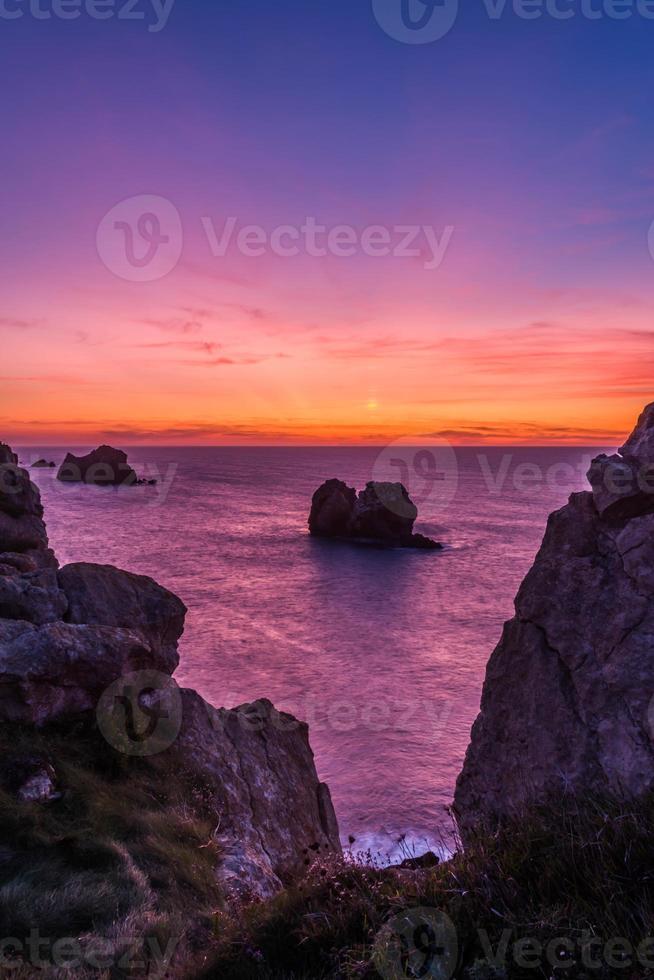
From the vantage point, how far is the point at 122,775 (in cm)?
999

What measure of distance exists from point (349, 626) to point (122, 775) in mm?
37513

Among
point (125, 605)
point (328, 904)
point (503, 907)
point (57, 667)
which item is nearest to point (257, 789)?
point (57, 667)

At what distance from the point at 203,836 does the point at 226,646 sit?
31.1 metres

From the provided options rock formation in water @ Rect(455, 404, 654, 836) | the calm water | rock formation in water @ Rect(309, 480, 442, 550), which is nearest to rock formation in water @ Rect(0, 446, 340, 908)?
rock formation in water @ Rect(455, 404, 654, 836)

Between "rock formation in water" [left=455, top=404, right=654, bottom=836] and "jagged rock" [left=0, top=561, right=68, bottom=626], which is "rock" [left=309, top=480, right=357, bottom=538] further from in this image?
"rock formation in water" [left=455, top=404, right=654, bottom=836]

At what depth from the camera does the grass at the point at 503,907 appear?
146 inches

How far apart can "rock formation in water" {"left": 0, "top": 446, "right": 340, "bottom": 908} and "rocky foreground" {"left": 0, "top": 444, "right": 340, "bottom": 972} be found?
0.03m

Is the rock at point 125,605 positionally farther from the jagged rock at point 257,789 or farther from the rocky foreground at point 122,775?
the jagged rock at point 257,789

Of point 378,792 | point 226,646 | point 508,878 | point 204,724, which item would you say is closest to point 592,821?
point 508,878

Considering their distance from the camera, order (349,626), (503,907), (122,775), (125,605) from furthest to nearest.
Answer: (349,626) < (125,605) < (122,775) < (503,907)

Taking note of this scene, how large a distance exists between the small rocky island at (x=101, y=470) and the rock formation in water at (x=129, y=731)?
161 m

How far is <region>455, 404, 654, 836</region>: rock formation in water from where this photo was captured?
31.5 ft

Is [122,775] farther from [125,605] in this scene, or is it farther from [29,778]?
[125,605]

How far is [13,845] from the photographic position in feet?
24.6
